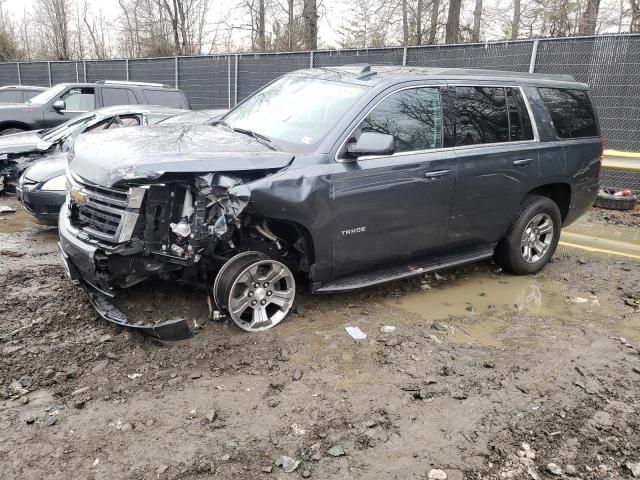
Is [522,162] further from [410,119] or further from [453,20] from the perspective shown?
[453,20]

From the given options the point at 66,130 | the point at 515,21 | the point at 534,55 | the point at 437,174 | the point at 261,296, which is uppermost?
the point at 515,21

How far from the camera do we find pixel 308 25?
57.8 ft

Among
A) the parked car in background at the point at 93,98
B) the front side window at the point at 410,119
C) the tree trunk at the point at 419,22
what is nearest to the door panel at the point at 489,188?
the front side window at the point at 410,119

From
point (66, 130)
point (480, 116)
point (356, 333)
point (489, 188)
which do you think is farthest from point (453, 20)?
point (356, 333)

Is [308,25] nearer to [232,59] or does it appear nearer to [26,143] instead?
[232,59]

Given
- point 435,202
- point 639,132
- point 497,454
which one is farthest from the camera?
point 639,132

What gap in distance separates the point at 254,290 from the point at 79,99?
9.87m

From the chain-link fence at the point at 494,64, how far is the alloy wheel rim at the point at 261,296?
313 inches

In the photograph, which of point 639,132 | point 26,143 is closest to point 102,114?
point 26,143

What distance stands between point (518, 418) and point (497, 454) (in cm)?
42

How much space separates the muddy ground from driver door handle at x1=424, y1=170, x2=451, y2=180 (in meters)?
1.16

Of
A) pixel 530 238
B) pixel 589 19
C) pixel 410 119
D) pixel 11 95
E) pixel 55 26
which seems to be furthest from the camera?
pixel 55 26

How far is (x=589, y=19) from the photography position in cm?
1677

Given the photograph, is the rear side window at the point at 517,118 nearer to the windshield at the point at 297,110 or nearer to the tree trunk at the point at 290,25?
the windshield at the point at 297,110
